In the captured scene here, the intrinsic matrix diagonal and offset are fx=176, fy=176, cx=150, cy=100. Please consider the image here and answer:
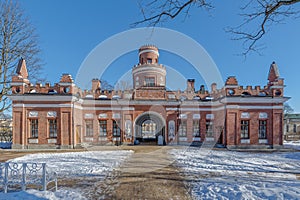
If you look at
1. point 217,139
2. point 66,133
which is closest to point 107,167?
point 66,133

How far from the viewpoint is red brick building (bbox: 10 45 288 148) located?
15695mm

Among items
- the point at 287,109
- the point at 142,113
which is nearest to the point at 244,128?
the point at 142,113

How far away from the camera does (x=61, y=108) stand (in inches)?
622

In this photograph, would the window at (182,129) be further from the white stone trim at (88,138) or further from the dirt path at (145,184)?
the dirt path at (145,184)

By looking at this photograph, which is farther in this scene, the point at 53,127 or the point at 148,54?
the point at 148,54

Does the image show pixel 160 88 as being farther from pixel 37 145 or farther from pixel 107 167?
pixel 37 145

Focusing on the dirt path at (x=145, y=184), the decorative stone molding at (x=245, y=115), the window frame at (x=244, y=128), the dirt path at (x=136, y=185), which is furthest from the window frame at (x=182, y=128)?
the dirt path at (x=136, y=185)

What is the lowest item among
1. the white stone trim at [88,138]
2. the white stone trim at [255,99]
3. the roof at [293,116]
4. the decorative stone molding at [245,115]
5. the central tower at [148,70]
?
the white stone trim at [88,138]

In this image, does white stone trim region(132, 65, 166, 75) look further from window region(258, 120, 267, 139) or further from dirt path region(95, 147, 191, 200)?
dirt path region(95, 147, 191, 200)

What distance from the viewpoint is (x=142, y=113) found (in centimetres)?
1777

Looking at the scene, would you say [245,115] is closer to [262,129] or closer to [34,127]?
[262,129]

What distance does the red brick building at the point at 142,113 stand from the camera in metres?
15.7

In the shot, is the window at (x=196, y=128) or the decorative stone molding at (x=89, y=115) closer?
the decorative stone molding at (x=89, y=115)

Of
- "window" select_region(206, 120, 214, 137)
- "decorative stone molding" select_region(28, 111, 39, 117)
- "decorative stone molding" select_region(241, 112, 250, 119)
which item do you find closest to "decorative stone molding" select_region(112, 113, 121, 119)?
Result: "decorative stone molding" select_region(28, 111, 39, 117)
